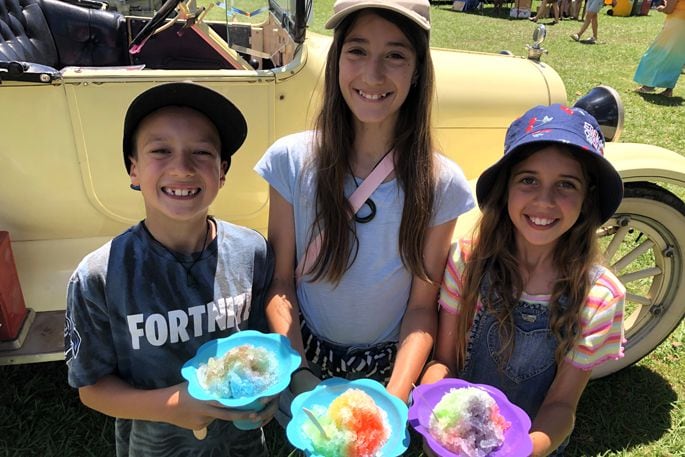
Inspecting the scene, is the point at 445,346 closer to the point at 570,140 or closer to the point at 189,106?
the point at 570,140

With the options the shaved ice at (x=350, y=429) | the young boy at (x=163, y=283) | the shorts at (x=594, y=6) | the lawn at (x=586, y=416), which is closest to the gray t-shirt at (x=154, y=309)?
the young boy at (x=163, y=283)

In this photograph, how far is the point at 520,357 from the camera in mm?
1784

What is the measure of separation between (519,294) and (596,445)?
143cm

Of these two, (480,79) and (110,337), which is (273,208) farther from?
(480,79)

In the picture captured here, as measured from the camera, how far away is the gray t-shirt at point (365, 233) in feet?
→ 5.94

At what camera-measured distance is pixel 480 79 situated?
10.2 ft

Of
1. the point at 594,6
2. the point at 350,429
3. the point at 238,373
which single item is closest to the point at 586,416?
the point at 350,429

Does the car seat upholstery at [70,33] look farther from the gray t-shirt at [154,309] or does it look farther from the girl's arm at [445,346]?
the girl's arm at [445,346]

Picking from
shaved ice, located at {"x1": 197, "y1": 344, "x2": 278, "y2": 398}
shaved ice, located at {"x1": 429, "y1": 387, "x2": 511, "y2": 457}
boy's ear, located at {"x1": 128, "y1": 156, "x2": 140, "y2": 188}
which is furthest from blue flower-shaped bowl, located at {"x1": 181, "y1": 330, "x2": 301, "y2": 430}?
boy's ear, located at {"x1": 128, "y1": 156, "x2": 140, "y2": 188}

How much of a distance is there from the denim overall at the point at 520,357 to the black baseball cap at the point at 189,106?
0.94m

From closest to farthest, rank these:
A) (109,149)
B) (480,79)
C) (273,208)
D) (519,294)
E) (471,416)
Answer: (471,416), (519,294), (273,208), (109,149), (480,79)

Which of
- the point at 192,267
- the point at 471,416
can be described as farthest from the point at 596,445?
the point at 192,267

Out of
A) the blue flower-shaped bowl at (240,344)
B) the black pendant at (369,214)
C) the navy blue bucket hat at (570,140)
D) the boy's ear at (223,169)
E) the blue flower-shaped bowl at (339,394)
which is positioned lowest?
the blue flower-shaped bowl at (339,394)

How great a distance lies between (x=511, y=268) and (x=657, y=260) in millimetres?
1649
